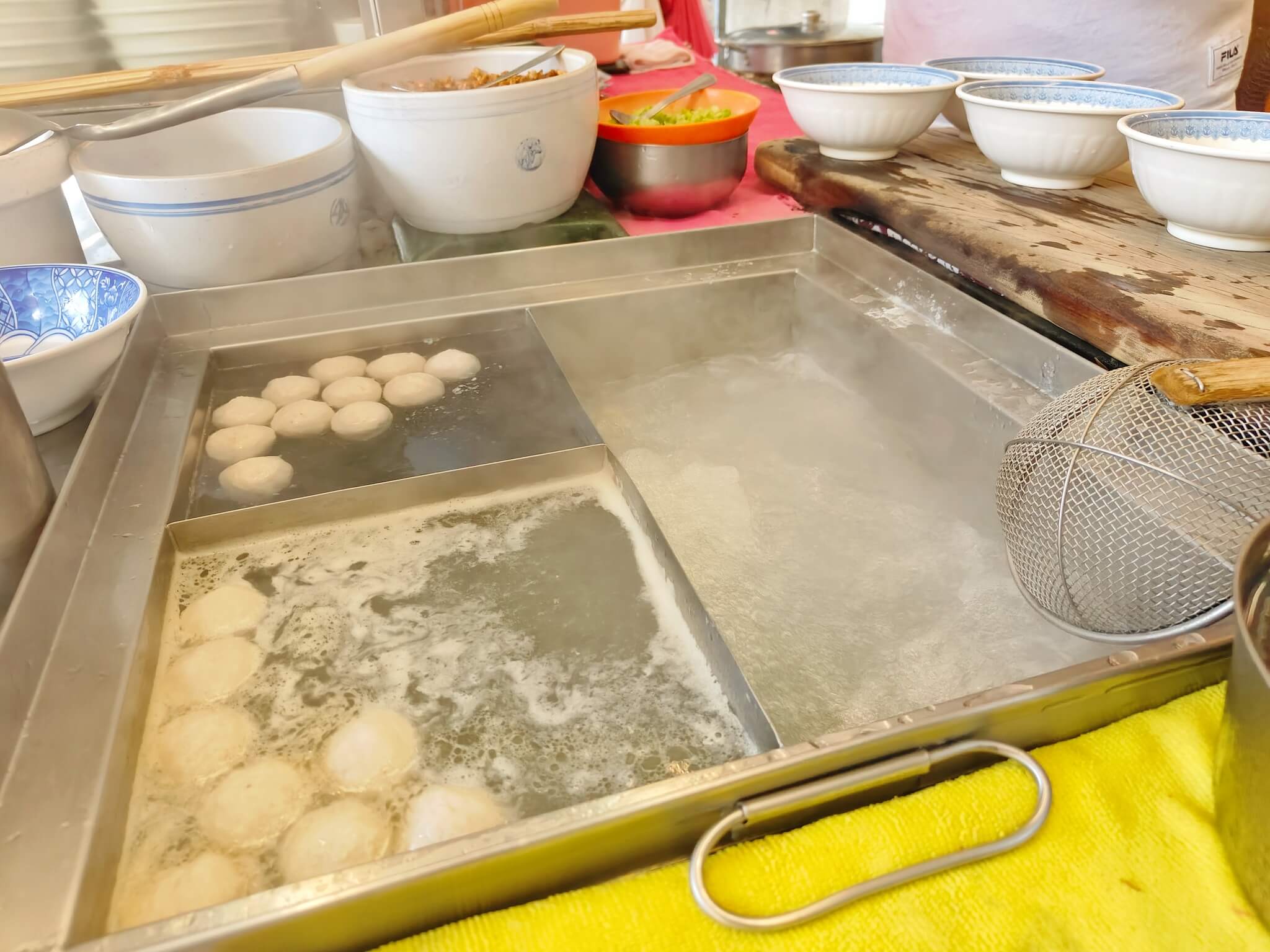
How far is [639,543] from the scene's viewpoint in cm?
108

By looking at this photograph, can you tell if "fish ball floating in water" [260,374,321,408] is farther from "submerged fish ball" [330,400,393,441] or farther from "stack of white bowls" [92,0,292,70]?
"stack of white bowls" [92,0,292,70]

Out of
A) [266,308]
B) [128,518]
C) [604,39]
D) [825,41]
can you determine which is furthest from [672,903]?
[825,41]

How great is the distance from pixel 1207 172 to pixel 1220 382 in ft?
1.76

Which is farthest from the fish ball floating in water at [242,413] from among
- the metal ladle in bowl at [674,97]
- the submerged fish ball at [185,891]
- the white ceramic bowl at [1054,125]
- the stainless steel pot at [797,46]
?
the stainless steel pot at [797,46]

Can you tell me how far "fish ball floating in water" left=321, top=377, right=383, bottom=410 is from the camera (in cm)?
131

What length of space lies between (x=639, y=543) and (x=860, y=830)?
1.71 feet

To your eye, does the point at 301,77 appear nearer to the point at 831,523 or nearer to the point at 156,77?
the point at 156,77

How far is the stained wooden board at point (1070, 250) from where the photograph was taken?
3.44 ft

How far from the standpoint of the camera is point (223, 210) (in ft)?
4.42

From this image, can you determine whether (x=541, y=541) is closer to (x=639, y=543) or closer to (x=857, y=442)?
(x=639, y=543)

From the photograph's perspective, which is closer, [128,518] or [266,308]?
[128,518]

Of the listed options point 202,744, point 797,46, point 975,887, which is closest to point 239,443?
point 202,744

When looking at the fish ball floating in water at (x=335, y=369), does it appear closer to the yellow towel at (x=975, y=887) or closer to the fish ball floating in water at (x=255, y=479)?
the fish ball floating in water at (x=255, y=479)

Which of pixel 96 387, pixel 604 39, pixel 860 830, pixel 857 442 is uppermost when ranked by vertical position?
pixel 604 39
